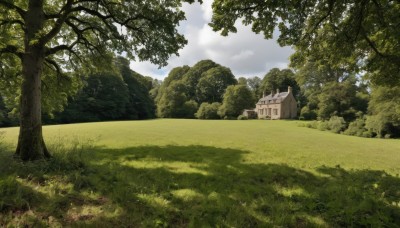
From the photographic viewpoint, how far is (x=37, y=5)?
A: 9109mm

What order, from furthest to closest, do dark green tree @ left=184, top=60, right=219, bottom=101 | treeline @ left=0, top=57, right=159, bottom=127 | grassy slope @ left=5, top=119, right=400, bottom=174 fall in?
1. dark green tree @ left=184, top=60, right=219, bottom=101
2. treeline @ left=0, top=57, right=159, bottom=127
3. grassy slope @ left=5, top=119, right=400, bottom=174

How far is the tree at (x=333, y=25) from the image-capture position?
27.7 ft

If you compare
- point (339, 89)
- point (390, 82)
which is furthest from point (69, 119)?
point (390, 82)

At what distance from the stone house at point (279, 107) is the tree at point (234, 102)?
22.8 feet

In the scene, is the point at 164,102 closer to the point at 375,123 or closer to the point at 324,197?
the point at 375,123

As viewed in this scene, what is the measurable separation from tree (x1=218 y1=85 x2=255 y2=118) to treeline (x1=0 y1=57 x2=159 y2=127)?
2307cm

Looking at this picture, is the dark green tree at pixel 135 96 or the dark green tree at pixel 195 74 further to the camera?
the dark green tree at pixel 195 74

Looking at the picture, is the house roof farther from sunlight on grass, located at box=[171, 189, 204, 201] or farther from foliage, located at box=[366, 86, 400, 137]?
sunlight on grass, located at box=[171, 189, 204, 201]

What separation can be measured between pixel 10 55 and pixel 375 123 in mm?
38705

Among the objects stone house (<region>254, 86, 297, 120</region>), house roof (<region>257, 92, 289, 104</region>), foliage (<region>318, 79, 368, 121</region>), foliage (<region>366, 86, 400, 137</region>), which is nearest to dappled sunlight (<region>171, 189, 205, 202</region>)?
foliage (<region>366, 86, 400, 137</region>)

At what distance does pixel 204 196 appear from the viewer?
6.53 metres

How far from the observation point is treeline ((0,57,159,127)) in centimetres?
5894

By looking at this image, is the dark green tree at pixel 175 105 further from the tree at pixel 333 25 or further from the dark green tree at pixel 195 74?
the tree at pixel 333 25

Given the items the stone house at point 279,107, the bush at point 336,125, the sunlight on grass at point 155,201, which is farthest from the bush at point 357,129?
the sunlight on grass at point 155,201
